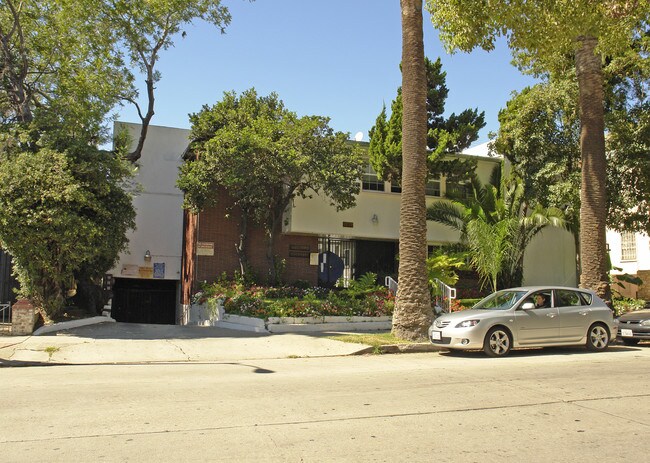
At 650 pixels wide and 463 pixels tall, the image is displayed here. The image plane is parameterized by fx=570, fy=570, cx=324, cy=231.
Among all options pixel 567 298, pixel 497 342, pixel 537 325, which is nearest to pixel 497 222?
pixel 567 298

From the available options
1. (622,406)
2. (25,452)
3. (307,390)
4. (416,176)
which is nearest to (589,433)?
(622,406)

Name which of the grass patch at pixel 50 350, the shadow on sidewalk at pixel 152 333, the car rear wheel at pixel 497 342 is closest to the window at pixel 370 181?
the shadow on sidewalk at pixel 152 333

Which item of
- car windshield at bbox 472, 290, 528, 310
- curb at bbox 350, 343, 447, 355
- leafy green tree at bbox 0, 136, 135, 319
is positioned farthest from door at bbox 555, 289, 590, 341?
leafy green tree at bbox 0, 136, 135, 319

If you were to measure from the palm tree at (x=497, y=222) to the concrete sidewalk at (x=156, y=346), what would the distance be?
694 centimetres

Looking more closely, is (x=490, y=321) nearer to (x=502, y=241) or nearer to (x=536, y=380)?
(x=536, y=380)

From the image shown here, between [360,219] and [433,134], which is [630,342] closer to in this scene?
[433,134]

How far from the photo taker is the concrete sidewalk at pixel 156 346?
37.8ft

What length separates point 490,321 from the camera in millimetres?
11539

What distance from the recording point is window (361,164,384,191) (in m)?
21.3

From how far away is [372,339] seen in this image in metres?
13.4

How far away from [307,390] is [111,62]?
15.5m

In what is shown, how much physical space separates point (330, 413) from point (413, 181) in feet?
27.0

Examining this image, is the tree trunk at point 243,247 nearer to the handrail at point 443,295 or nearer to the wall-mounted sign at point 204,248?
the wall-mounted sign at point 204,248

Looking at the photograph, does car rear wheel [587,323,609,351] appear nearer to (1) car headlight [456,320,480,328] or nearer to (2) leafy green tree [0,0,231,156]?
(1) car headlight [456,320,480,328]
